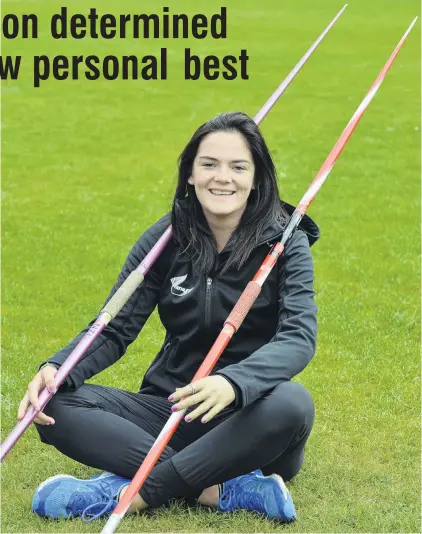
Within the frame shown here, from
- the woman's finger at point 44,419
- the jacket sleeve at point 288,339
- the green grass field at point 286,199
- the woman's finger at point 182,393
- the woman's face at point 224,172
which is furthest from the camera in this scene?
the green grass field at point 286,199

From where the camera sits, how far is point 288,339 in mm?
4074

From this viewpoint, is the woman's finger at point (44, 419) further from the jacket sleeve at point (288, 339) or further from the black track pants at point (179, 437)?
the jacket sleeve at point (288, 339)

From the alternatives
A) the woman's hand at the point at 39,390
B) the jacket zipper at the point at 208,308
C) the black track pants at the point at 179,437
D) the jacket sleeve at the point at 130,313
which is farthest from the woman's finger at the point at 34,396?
the jacket zipper at the point at 208,308

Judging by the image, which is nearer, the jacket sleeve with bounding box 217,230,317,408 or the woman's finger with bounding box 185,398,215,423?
the woman's finger with bounding box 185,398,215,423

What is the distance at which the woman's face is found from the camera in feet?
14.1

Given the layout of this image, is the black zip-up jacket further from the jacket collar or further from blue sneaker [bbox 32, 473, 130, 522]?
blue sneaker [bbox 32, 473, 130, 522]

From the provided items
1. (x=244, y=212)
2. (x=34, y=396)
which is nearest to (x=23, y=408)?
(x=34, y=396)

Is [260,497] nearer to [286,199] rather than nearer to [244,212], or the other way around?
[244,212]

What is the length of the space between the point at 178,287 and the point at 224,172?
1.69 ft

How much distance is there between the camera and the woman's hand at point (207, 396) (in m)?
3.69

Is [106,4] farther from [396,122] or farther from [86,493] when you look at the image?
[86,493]

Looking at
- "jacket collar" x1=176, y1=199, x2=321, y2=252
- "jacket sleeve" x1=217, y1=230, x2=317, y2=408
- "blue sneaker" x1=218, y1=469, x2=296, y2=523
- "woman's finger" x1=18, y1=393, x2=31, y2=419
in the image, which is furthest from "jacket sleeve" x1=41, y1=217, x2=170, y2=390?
"blue sneaker" x1=218, y1=469, x2=296, y2=523

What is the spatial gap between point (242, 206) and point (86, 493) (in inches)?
50.3

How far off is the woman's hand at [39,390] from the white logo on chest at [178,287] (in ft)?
1.93
